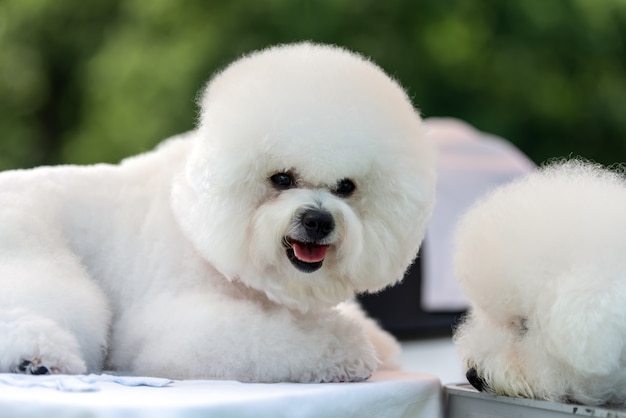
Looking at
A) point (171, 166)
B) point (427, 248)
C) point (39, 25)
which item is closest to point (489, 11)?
point (39, 25)

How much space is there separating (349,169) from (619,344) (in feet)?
1.43

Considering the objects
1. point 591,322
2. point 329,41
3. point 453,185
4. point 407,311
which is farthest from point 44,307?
point 329,41

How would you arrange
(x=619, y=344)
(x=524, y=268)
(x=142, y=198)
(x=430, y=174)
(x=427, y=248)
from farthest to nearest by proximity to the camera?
(x=427, y=248)
(x=142, y=198)
(x=430, y=174)
(x=524, y=268)
(x=619, y=344)

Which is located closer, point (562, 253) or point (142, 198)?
point (562, 253)

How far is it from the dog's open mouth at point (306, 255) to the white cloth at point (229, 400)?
0.57 ft

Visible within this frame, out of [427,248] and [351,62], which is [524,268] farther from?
[427,248]

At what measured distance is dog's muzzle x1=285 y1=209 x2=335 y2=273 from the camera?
4.15ft

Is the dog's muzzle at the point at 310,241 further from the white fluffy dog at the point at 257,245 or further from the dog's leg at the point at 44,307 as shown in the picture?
the dog's leg at the point at 44,307

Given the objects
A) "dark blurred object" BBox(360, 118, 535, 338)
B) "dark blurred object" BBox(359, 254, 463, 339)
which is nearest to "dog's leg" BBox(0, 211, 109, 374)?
"dark blurred object" BBox(360, 118, 535, 338)

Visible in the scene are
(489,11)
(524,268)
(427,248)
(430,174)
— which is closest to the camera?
(524,268)

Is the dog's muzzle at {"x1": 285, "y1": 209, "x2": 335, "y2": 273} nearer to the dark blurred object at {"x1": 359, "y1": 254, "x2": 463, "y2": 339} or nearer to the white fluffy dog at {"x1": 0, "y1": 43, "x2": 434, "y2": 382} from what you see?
the white fluffy dog at {"x1": 0, "y1": 43, "x2": 434, "y2": 382}

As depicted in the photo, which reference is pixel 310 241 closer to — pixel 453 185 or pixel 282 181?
pixel 282 181

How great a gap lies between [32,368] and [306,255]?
0.41m

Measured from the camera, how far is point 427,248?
270 centimetres
